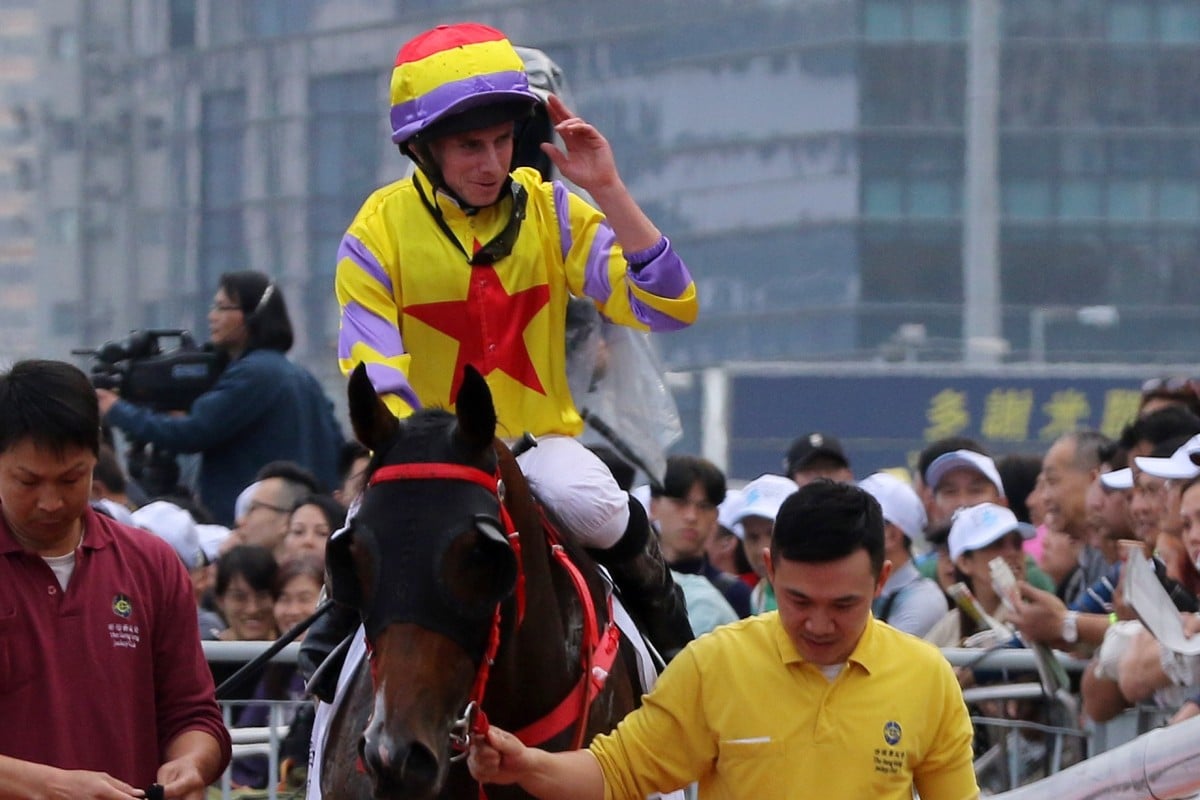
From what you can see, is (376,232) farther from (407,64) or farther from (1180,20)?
(1180,20)

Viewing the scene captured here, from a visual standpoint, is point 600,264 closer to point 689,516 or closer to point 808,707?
point 808,707

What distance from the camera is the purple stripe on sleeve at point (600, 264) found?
5.15m

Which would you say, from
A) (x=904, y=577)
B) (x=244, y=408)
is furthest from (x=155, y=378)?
(x=904, y=577)

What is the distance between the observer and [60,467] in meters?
4.34

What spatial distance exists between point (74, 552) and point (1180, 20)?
40.2m

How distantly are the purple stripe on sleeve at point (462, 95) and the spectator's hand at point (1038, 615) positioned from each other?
2058mm

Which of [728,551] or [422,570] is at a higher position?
[422,570]

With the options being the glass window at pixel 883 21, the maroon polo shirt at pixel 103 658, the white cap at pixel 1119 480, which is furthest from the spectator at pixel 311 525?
the glass window at pixel 883 21

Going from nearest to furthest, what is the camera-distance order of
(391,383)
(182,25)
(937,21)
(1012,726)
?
(391,383) → (1012,726) → (182,25) → (937,21)

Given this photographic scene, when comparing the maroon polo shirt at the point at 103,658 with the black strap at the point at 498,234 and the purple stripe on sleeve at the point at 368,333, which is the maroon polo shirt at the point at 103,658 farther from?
the black strap at the point at 498,234

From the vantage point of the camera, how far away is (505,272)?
5113 millimetres

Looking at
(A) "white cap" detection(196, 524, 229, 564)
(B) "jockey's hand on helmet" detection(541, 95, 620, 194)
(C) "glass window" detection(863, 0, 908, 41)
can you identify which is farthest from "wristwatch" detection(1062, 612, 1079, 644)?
(C) "glass window" detection(863, 0, 908, 41)

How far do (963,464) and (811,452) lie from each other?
0.61m

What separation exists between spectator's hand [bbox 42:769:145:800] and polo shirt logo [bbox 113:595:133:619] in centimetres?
40
